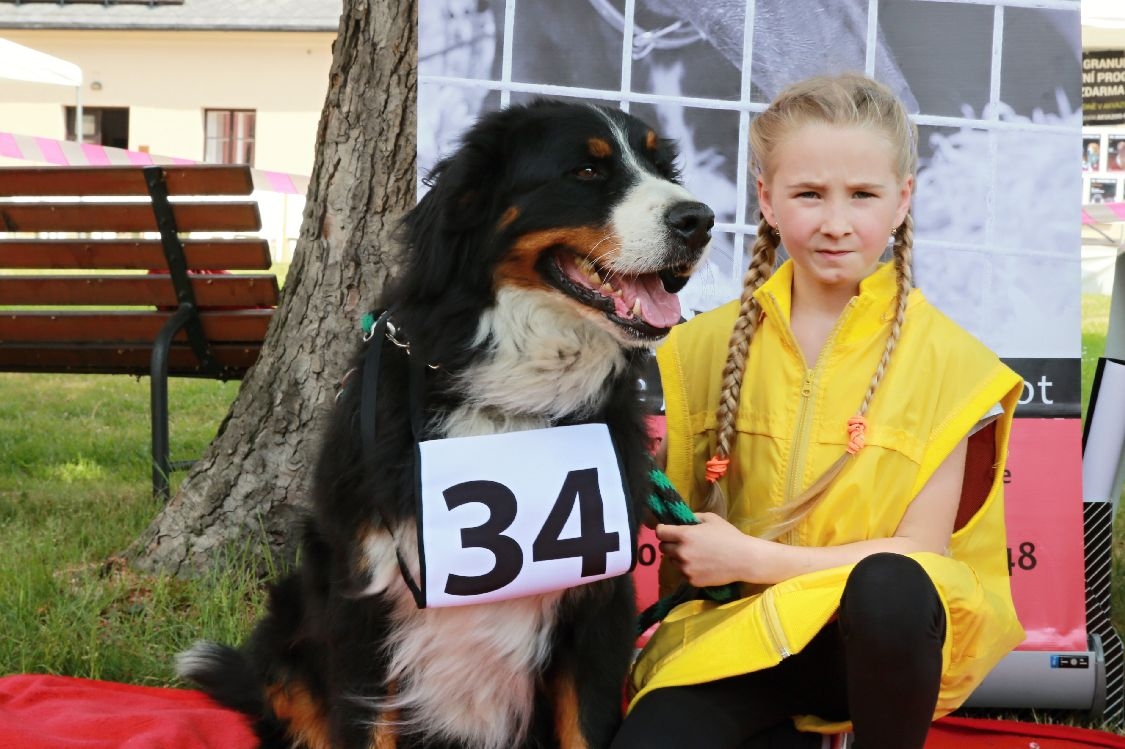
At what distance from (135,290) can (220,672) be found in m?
1.83

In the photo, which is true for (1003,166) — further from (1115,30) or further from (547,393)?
(1115,30)

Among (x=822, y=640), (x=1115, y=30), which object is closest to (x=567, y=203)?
(x=822, y=640)

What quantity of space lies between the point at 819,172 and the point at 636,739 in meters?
1.03

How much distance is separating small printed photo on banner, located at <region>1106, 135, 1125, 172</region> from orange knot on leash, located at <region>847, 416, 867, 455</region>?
44.5 feet

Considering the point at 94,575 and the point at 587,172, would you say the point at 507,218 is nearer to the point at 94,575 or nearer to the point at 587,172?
the point at 587,172

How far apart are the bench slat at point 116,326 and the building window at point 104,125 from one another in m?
21.7

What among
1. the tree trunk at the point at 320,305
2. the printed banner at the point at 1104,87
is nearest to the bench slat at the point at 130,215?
the tree trunk at the point at 320,305

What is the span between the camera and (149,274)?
4062 millimetres

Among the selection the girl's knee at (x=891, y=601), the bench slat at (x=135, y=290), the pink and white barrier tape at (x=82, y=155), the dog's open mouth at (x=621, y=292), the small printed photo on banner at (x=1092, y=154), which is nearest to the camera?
the girl's knee at (x=891, y=601)

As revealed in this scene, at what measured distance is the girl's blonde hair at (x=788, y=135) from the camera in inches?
80.9

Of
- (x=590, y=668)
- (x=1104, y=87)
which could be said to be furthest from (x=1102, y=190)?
(x=590, y=668)

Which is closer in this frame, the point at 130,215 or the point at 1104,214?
the point at 130,215

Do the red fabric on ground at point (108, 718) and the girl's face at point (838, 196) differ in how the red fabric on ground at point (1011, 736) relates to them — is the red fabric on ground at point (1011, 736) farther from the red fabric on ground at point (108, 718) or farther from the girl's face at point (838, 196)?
the red fabric on ground at point (108, 718)

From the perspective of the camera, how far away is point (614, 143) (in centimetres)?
213
